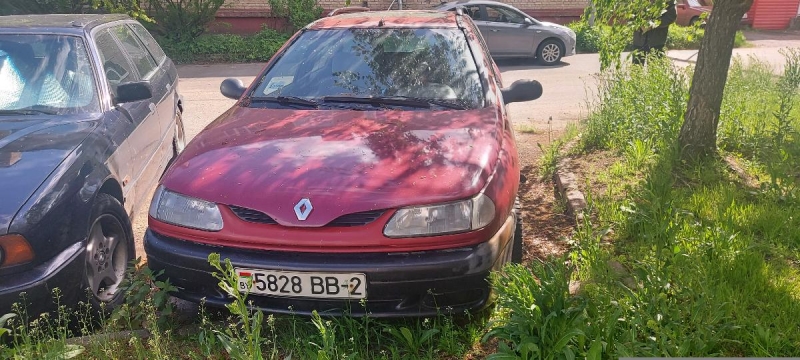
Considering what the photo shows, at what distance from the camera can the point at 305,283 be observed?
2787mm

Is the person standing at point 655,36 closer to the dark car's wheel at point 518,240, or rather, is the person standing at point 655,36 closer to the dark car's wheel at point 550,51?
the dark car's wheel at point 518,240

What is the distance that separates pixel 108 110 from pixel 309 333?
7.17 feet

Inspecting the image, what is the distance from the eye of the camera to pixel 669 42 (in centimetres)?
1642

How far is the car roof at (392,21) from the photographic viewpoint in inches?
181

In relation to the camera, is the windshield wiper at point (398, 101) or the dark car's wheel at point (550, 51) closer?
the windshield wiper at point (398, 101)

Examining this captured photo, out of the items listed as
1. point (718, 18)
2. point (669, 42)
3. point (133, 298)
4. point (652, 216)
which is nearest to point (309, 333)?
point (133, 298)

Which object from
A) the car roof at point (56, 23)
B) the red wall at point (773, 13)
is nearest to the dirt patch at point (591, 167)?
the car roof at point (56, 23)

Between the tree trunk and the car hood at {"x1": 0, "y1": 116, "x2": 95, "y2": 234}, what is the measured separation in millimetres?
4302

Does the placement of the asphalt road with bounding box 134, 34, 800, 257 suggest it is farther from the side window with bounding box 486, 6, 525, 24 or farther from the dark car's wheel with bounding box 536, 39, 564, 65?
the side window with bounding box 486, 6, 525, 24

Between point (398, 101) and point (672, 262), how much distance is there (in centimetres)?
178

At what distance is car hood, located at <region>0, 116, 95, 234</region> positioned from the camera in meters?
3.00

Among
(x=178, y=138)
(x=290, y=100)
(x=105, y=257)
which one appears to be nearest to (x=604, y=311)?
(x=290, y=100)

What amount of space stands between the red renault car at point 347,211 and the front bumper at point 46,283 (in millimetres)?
380

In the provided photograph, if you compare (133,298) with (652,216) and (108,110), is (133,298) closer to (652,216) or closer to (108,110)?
(108,110)
